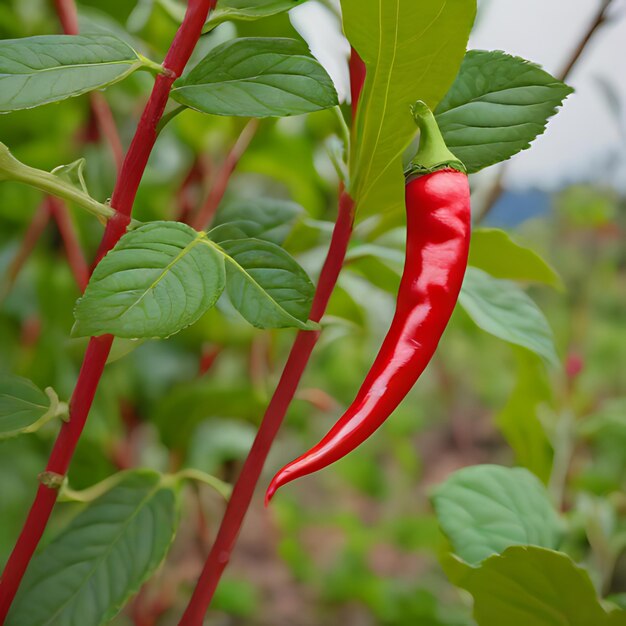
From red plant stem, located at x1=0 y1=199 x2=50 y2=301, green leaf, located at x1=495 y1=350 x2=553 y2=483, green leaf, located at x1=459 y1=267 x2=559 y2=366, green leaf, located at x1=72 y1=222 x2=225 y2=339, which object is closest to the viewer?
green leaf, located at x1=72 y1=222 x2=225 y2=339

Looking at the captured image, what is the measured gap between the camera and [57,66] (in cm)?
24

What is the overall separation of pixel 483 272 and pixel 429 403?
1601 millimetres

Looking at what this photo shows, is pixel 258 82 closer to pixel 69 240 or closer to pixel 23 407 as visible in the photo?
pixel 23 407

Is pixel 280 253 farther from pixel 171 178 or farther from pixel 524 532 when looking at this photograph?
pixel 171 178

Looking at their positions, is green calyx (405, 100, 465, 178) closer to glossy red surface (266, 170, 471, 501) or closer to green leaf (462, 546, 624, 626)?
glossy red surface (266, 170, 471, 501)

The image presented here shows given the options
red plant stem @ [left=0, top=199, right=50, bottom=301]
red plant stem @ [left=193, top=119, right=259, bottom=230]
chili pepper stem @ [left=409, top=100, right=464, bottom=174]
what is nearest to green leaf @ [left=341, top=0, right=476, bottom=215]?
chili pepper stem @ [left=409, top=100, right=464, bottom=174]

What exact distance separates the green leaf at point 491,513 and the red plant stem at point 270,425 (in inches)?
4.1

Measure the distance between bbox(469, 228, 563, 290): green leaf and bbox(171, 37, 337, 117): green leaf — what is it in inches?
6.0

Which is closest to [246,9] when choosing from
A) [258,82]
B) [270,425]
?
[258,82]

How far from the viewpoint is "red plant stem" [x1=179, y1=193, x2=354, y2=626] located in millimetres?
287

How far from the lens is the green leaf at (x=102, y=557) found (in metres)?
0.29

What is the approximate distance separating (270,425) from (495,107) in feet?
0.49

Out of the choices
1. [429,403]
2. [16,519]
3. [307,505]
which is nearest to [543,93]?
[16,519]

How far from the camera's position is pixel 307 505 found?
1.66m
